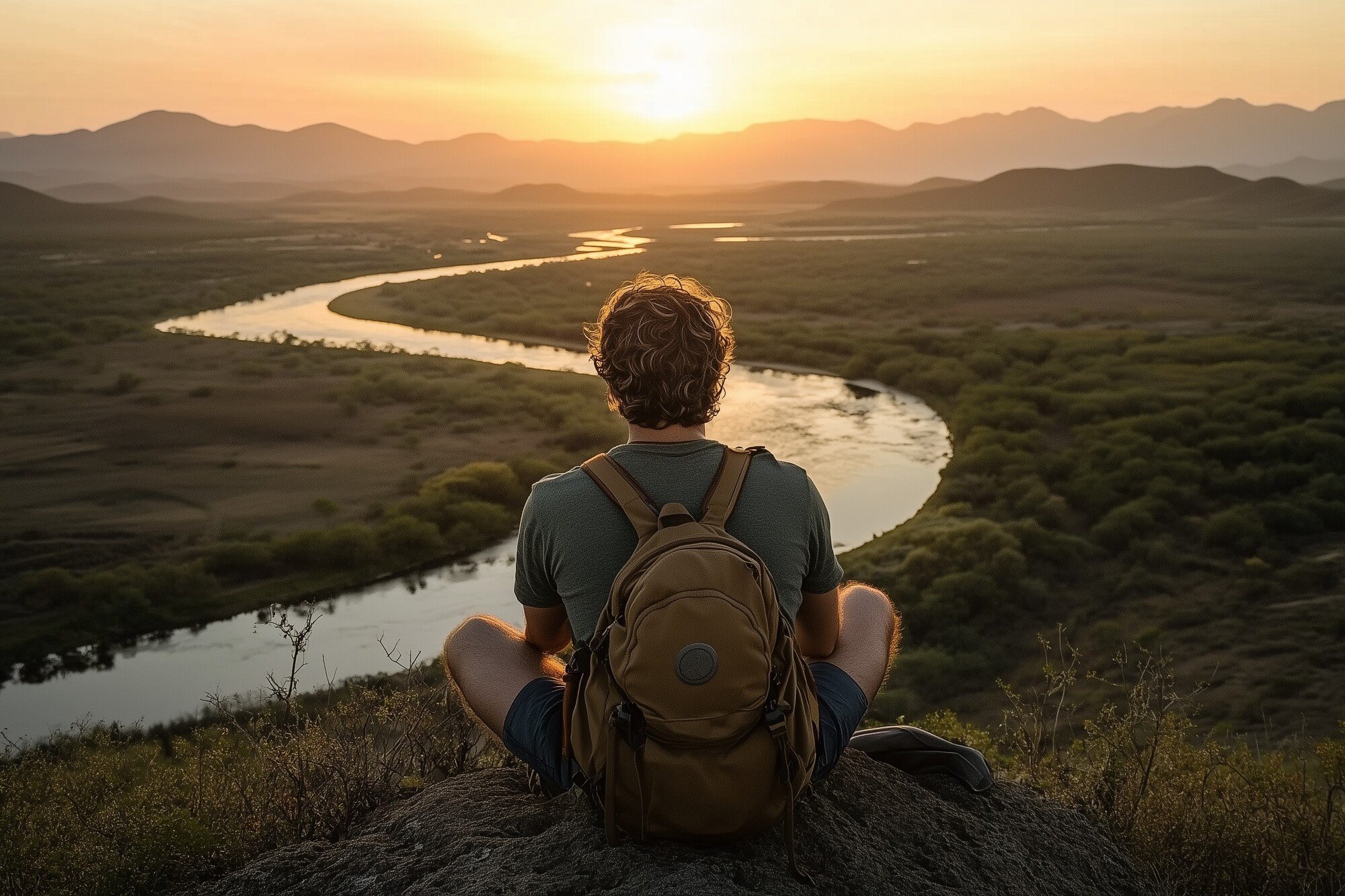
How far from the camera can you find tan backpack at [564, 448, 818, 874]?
7.86 ft

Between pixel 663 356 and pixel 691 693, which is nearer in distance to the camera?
pixel 691 693

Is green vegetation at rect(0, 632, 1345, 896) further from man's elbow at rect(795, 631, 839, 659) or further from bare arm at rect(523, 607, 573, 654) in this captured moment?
man's elbow at rect(795, 631, 839, 659)

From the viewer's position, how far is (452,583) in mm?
14562

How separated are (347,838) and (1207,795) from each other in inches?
152

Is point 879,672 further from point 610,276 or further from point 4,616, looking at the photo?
point 610,276

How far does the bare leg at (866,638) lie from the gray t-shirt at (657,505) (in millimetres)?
480

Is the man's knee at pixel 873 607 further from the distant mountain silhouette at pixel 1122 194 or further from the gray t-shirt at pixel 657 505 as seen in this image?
the distant mountain silhouette at pixel 1122 194

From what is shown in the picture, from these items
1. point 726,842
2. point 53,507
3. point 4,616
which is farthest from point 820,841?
point 53,507

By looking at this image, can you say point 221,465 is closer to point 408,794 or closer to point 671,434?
point 408,794

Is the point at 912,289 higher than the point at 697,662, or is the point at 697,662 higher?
the point at 697,662

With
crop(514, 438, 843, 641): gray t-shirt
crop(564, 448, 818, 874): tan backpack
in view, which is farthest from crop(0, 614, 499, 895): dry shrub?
crop(564, 448, 818, 874): tan backpack

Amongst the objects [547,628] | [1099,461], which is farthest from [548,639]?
[1099,461]

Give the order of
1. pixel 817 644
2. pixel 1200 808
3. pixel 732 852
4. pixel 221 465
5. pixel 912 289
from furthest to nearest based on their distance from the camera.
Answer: pixel 912 289, pixel 221 465, pixel 1200 808, pixel 817 644, pixel 732 852

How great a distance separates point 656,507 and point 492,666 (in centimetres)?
Result: 92
